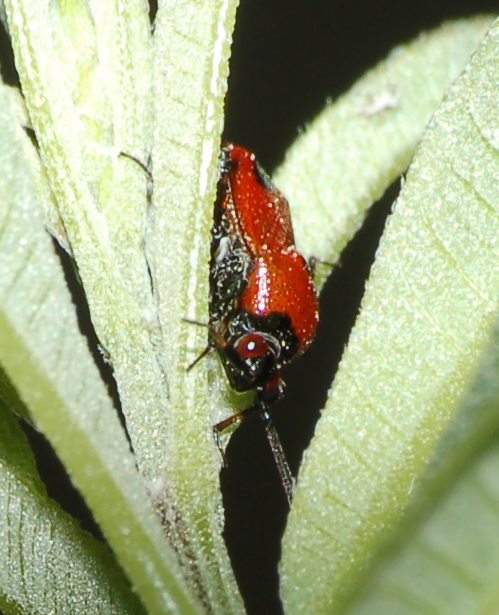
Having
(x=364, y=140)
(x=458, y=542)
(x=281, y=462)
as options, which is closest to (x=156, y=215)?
(x=458, y=542)

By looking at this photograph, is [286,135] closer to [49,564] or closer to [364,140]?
[364,140]

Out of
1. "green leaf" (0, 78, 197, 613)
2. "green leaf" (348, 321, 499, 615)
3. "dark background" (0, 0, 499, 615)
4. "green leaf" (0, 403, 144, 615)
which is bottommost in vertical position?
"dark background" (0, 0, 499, 615)

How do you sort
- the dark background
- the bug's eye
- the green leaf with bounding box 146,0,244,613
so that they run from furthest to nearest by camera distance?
the dark background
the bug's eye
the green leaf with bounding box 146,0,244,613

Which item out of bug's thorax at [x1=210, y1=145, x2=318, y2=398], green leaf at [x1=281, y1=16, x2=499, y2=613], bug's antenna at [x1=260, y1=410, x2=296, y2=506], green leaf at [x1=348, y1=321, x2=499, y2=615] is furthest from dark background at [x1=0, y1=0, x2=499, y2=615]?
green leaf at [x1=348, y1=321, x2=499, y2=615]

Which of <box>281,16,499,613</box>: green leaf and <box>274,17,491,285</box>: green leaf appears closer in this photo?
<box>281,16,499,613</box>: green leaf

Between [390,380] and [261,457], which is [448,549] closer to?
A: [390,380]

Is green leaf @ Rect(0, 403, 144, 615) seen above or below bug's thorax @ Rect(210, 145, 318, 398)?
above

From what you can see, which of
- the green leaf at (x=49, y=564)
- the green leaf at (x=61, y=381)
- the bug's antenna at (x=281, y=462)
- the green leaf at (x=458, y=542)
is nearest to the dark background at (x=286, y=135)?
the bug's antenna at (x=281, y=462)

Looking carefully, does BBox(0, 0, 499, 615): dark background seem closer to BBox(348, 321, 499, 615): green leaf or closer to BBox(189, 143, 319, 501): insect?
BBox(189, 143, 319, 501): insect
